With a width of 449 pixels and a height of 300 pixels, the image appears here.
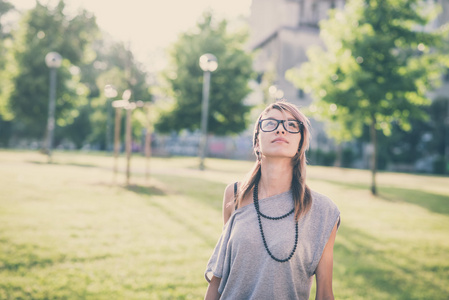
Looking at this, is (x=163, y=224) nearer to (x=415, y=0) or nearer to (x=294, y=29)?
(x=415, y=0)

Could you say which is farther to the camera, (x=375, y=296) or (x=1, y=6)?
(x=1, y=6)

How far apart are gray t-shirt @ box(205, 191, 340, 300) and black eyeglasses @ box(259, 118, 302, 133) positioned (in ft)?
1.28

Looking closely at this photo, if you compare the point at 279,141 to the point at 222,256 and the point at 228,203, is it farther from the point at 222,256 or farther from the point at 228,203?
the point at 222,256

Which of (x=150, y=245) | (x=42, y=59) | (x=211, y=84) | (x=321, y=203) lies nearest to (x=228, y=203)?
(x=321, y=203)

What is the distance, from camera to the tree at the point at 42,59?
28.7 meters

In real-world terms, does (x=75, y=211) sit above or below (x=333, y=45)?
below

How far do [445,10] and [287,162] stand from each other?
57.1m

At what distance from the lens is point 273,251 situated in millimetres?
1989

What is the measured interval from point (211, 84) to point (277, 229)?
86.2ft

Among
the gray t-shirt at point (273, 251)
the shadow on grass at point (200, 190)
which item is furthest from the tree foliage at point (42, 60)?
the gray t-shirt at point (273, 251)

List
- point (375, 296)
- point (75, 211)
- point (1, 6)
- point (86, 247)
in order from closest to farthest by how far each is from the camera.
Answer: point (375, 296), point (86, 247), point (75, 211), point (1, 6)

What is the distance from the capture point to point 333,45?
47.0 feet

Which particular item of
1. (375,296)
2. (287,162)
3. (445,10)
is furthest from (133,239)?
(445,10)

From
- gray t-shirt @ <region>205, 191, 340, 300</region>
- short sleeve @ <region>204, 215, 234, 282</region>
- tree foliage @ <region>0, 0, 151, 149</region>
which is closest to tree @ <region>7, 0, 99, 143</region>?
tree foliage @ <region>0, 0, 151, 149</region>
